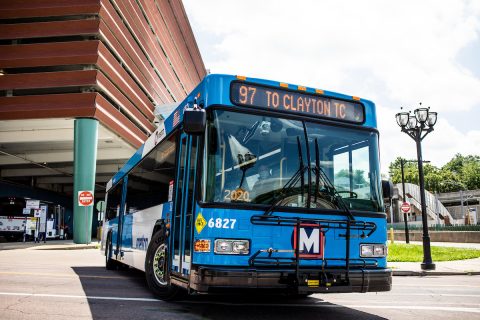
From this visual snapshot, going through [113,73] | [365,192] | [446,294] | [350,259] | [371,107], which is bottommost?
[446,294]

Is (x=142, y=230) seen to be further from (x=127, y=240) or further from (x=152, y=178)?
(x=127, y=240)

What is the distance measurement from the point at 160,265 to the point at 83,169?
23669 millimetres

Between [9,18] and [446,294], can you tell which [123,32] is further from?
[446,294]

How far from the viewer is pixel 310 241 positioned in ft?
19.1

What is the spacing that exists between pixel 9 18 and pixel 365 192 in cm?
3194

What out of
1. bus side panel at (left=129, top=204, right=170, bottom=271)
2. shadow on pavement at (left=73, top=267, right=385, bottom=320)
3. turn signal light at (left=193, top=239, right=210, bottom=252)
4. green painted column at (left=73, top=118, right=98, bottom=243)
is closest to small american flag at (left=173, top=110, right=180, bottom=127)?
bus side panel at (left=129, top=204, right=170, bottom=271)

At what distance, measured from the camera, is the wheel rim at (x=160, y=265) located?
7148 millimetres

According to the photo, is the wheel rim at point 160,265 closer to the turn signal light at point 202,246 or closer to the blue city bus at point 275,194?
the blue city bus at point 275,194

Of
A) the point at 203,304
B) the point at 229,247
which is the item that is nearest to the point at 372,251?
the point at 229,247

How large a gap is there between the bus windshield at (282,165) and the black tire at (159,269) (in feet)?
6.42

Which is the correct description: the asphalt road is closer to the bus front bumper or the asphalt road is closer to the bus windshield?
the bus front bumper

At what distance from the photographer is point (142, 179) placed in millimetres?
9547

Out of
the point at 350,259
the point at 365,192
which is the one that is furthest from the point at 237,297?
the point at 365,192

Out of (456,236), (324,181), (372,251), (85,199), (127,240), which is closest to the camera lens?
(324,181)
